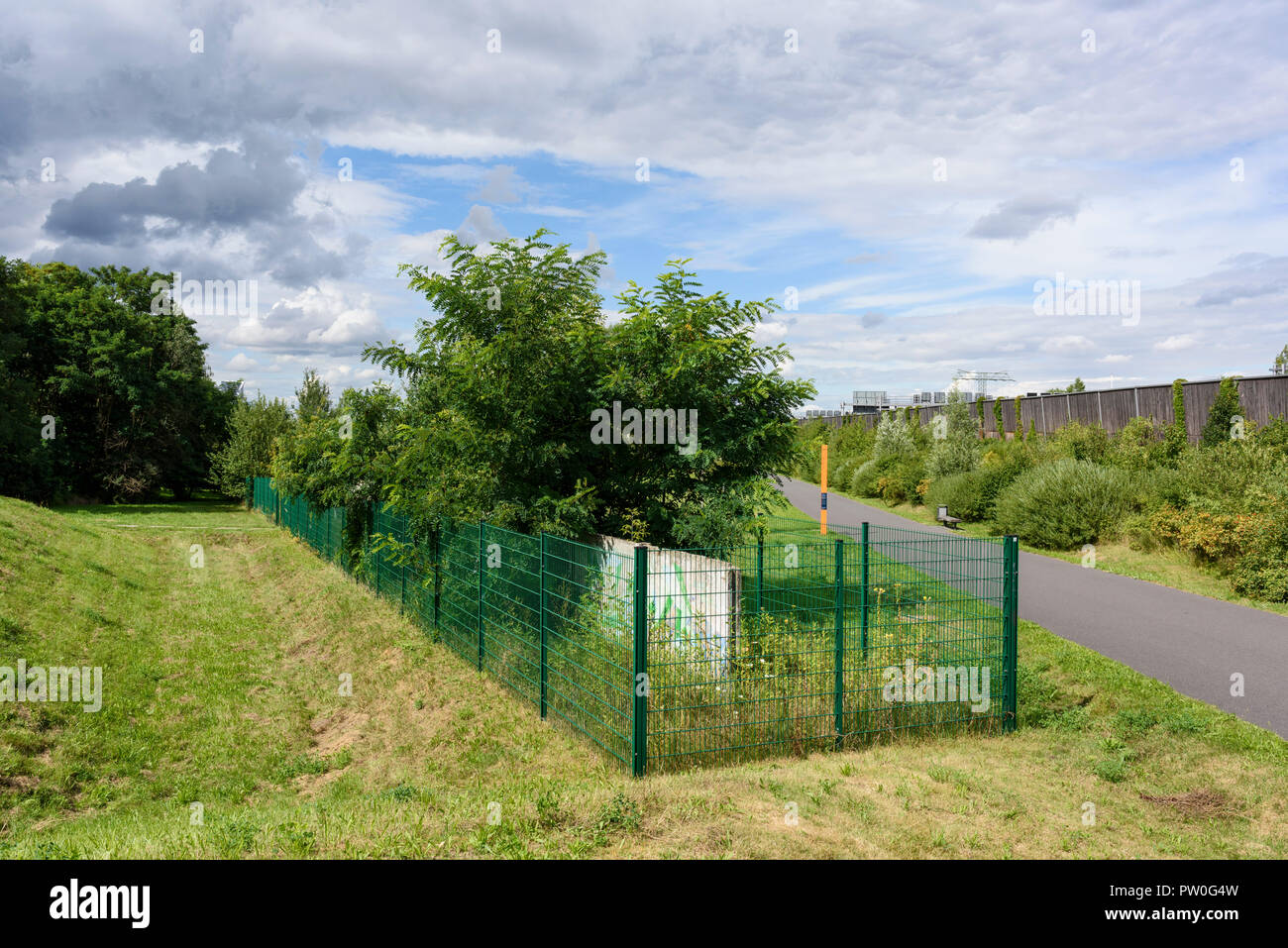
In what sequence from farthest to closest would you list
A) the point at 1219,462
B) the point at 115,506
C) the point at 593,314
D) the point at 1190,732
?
1. the point at 115,506
2. the point at 1219,462
3. the point at 593,314
4. the point at 1190,732

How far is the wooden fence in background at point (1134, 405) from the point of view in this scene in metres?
21.4

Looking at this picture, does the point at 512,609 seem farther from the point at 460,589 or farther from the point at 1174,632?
the point at 1174,632

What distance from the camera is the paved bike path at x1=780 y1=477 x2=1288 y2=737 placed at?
879 centimetres

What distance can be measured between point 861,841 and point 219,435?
180ft

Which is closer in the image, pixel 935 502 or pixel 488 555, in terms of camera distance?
pixel 488 555

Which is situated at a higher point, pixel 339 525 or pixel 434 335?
pixel 434 335

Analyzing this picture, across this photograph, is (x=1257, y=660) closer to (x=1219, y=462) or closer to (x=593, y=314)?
(x=1219, y=462)

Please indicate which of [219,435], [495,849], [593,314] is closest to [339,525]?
[593,314]

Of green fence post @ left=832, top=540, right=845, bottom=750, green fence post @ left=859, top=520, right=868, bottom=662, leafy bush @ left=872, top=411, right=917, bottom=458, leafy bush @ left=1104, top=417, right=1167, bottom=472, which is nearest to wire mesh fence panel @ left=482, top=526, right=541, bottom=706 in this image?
green fence post @ left=832, top=540, right=845, bottom=750

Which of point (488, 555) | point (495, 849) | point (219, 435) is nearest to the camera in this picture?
point (495, 849)

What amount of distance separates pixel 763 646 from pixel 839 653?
25.4 inches

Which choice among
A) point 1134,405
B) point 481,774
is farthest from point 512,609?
point 1134,405

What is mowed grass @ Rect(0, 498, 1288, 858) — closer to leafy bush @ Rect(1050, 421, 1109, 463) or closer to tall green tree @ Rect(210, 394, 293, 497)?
leafy bush @ Rect(1050, 421, 1109, 463)

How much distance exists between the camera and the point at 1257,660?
32.7 ft
